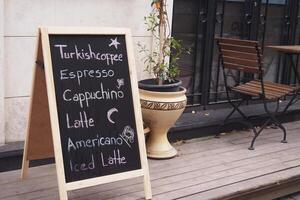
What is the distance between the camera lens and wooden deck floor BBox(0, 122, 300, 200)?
371cm

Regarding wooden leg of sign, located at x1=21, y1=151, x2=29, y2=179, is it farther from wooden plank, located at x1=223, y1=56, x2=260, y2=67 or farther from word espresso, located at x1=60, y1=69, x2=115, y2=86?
wooden plank, located at x1=223, y1=56, x2=260, y2=67

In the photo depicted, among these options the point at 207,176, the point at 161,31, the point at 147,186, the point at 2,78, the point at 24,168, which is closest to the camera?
the point at 147,186

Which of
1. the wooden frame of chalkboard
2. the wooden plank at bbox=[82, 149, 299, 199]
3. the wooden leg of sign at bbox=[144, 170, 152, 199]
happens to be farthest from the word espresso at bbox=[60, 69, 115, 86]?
the wooden plank at bbox=[82, 149, 299, 199]

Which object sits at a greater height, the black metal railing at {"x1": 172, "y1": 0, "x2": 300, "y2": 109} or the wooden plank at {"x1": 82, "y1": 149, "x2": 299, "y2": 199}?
the black metal railing at {"x1": 172, "y1": 0, "x2": 300, "y2": 109}

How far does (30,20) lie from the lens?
4.06 metres

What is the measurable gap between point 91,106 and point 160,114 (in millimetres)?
954

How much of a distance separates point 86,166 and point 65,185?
0.21m

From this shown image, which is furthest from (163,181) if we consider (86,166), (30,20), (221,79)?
(221,79)

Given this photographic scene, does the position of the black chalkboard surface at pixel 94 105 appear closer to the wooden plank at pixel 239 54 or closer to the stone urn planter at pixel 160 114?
the stone urn planter at pixel 160 114

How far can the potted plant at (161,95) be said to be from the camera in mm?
4258

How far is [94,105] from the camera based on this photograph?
11.3 feet

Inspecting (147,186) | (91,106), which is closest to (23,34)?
(91,106)

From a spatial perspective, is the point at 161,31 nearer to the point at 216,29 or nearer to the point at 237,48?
the point at 237,48

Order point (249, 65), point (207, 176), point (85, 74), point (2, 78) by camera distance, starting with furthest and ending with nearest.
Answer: point (249, 65)
point (207, 176)
point (2, 78)
point (85, 74)
